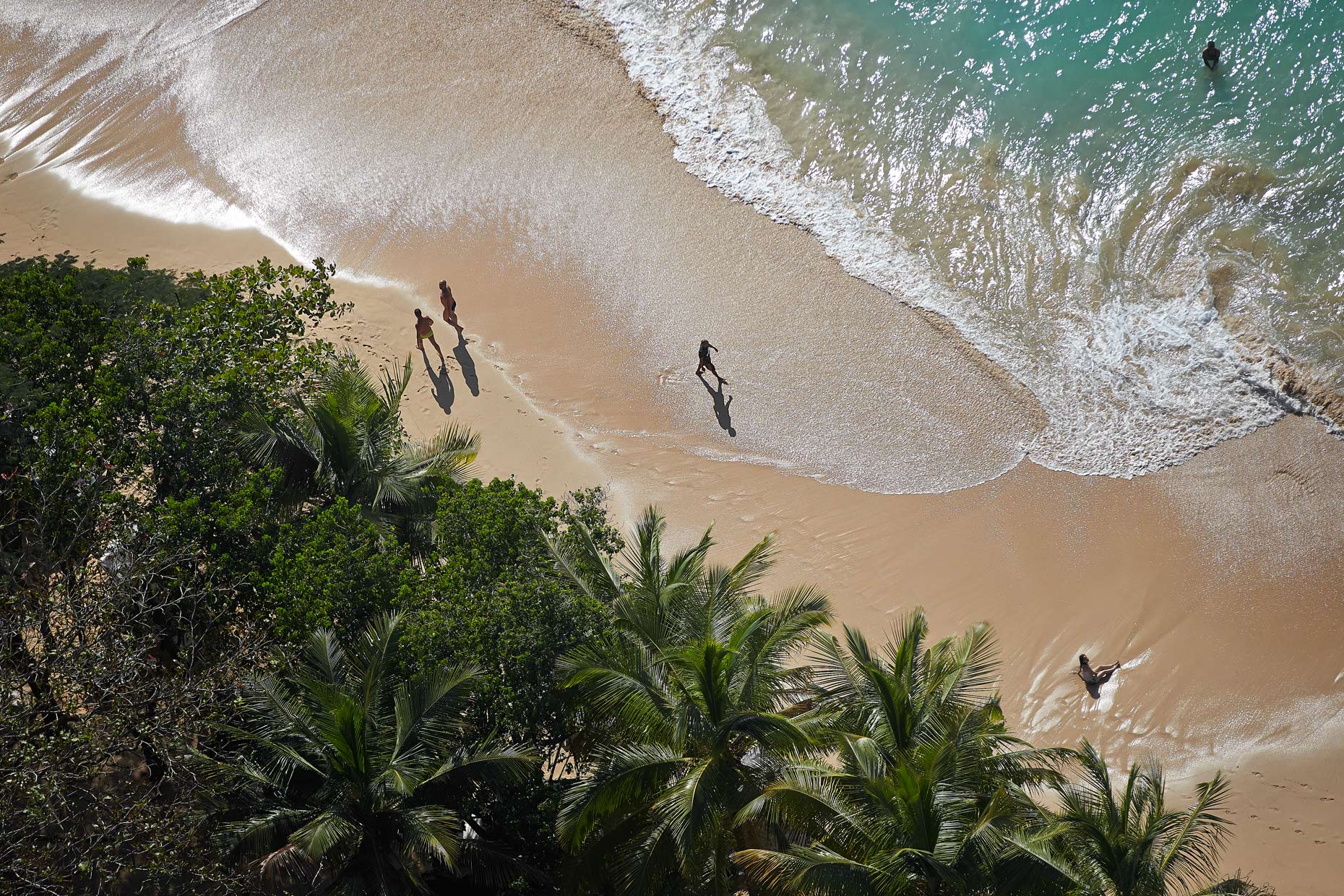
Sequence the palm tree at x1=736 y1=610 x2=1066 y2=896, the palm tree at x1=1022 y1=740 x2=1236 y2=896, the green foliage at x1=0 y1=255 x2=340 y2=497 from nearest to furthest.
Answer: the palm tree at x1=1022 y1=740 x2=1236 y2=896 < the palm tree at x1=736 y1=610 x2=1066 y2=896 < the green foliage at x1=0 y1=255 x2=340 y2=497

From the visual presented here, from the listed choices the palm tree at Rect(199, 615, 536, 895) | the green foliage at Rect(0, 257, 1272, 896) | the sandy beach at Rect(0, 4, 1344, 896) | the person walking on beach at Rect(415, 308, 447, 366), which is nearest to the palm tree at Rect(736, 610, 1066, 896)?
the green foliage at Rect(0, 257, 1272, 896)

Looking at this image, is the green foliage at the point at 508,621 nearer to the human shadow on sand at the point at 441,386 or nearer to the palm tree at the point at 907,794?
the palm tree at the point at 907,794

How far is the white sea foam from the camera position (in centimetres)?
2142

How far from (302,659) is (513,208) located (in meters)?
13.5

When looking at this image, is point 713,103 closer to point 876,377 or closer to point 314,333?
point 876,377

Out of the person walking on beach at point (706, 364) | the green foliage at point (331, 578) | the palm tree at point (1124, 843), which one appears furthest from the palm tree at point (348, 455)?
the palm tree at point (1124, 843)

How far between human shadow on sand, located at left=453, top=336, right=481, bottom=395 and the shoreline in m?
0.09

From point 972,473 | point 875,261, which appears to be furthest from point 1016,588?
point 875,261

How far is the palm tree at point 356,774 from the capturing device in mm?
13070

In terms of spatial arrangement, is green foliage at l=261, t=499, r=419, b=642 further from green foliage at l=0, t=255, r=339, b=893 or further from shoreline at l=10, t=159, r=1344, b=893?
shoreline at l=10, t=159, r=1344, b=893

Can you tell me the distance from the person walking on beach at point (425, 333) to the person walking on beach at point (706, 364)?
5305 millimetres

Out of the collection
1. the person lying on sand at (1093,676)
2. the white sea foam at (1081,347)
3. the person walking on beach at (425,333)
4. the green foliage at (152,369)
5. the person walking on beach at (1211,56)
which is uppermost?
the green foliage at (152,369)

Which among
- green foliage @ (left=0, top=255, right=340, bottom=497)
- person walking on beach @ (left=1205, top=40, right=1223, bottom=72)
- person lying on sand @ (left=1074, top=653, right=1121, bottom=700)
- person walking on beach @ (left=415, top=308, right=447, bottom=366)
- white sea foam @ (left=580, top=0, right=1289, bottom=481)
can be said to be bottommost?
person lying on sand @ (left=1074, top=653, right=1121, bottom=700)

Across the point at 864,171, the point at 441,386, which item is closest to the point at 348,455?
the point at 441,386
